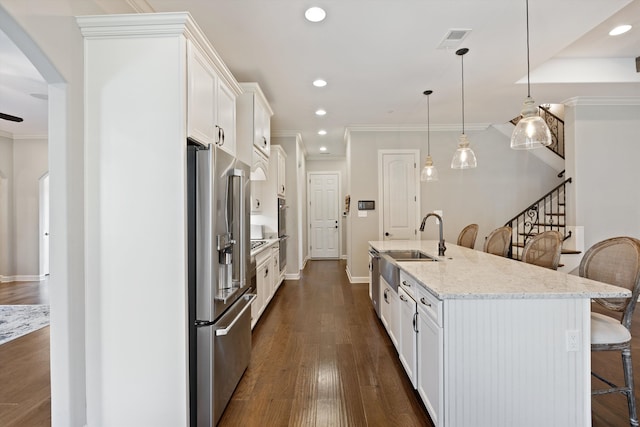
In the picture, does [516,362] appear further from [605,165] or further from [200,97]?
[605,165]

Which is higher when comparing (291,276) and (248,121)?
(248,121)

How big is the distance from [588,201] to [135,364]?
18.0 ft

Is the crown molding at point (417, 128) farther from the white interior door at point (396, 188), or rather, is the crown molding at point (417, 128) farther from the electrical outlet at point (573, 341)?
the electrical outlet at point (573, 341)

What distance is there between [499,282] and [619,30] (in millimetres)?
3144

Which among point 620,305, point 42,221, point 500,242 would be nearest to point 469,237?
point 500,242

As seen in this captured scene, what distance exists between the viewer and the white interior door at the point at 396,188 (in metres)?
5.38

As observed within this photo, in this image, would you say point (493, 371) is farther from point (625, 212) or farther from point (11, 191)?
point (11, 191)

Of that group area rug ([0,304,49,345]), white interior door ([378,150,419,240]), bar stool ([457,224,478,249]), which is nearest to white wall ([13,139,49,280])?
area rug ([0,304,49,345])

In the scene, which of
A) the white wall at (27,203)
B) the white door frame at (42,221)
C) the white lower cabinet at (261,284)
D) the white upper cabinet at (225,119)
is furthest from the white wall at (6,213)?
the white upper cabinet at (225,119)

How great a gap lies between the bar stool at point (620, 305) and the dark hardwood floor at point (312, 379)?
0.29 meters

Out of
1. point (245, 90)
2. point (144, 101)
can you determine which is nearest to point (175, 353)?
point (144, 101)

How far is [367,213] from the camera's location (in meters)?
5.37

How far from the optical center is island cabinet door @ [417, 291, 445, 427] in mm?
1489

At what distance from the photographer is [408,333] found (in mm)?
2061
